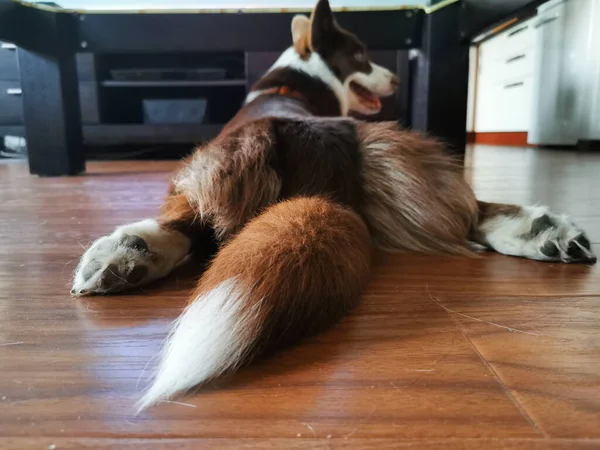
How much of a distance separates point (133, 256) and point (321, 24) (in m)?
1.63

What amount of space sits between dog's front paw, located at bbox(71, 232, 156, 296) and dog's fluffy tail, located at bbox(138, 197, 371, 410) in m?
0.22

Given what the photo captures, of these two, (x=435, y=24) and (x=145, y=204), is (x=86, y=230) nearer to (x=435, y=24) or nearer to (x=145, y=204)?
(x=145, y=204)

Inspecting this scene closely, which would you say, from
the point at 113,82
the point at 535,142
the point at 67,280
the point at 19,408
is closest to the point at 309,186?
the point at 67,280

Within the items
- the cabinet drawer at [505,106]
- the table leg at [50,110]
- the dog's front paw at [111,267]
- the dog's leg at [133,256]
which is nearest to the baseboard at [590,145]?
the cabinet drawer at [505,106]

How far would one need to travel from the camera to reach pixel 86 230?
119 centimetres

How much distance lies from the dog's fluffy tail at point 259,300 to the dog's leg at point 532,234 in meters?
0.42

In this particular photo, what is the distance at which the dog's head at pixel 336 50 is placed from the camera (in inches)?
82.7

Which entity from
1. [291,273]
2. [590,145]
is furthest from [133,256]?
[590,145]

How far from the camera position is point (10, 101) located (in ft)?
12.7

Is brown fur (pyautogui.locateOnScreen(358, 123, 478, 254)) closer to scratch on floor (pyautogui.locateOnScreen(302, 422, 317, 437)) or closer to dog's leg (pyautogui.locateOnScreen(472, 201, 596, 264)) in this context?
dog's leg (pyautogui.locateOnScreen(472, 201, 596, 264))

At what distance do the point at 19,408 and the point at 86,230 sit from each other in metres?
0.82

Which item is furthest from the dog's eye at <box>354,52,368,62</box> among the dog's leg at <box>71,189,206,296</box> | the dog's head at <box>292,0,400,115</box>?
the dog's leg at <box>71,189,206,296</box>

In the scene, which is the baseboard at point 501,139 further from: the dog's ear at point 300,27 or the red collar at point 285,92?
the red collar at point 285,92

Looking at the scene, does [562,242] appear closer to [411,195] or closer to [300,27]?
[411,195]
